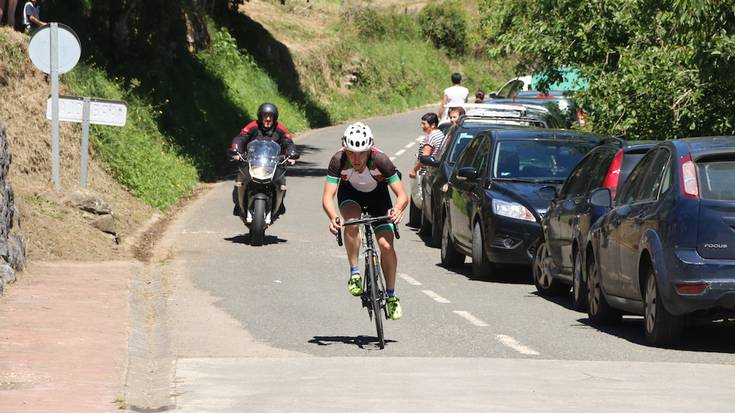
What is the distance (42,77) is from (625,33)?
32.2ft

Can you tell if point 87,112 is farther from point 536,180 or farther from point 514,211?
point 514,211

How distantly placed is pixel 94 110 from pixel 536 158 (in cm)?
643

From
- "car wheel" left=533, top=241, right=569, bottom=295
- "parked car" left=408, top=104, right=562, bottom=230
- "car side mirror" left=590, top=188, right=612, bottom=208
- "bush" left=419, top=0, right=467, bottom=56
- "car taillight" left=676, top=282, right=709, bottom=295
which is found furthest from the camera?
"bush" left=419, top=0, right=467, bottom=56

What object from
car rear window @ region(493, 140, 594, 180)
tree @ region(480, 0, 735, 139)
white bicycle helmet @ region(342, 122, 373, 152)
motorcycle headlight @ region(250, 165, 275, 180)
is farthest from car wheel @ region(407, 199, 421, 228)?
white bicycle helmet @ region(342, 122, 373, 152)

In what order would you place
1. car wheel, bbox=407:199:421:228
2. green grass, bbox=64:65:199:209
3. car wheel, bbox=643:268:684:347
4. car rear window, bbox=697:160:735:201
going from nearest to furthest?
car rear window, bbox=697:160:735:201 → car wheel, bbox=643:268:684:347 → car wheel, bbox=407:199:421:228 → green grass, bbox=64:65:199:209

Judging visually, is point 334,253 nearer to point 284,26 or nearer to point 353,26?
point 284,26

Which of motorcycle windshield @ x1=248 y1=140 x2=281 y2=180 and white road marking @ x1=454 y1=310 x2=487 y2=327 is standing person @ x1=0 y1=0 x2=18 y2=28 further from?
white road marking @ x1=454 y1=310 x2=487 y2=327

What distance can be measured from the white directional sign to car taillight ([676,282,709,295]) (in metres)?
11.3

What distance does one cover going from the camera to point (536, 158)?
18.5 metres

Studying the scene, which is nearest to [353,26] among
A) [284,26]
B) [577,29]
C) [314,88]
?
[284,26]

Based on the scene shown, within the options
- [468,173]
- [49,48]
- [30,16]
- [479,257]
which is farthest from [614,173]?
[30,16]

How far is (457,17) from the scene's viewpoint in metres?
75.4

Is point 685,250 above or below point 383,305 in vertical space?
above

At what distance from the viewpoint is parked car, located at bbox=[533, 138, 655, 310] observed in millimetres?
14951
